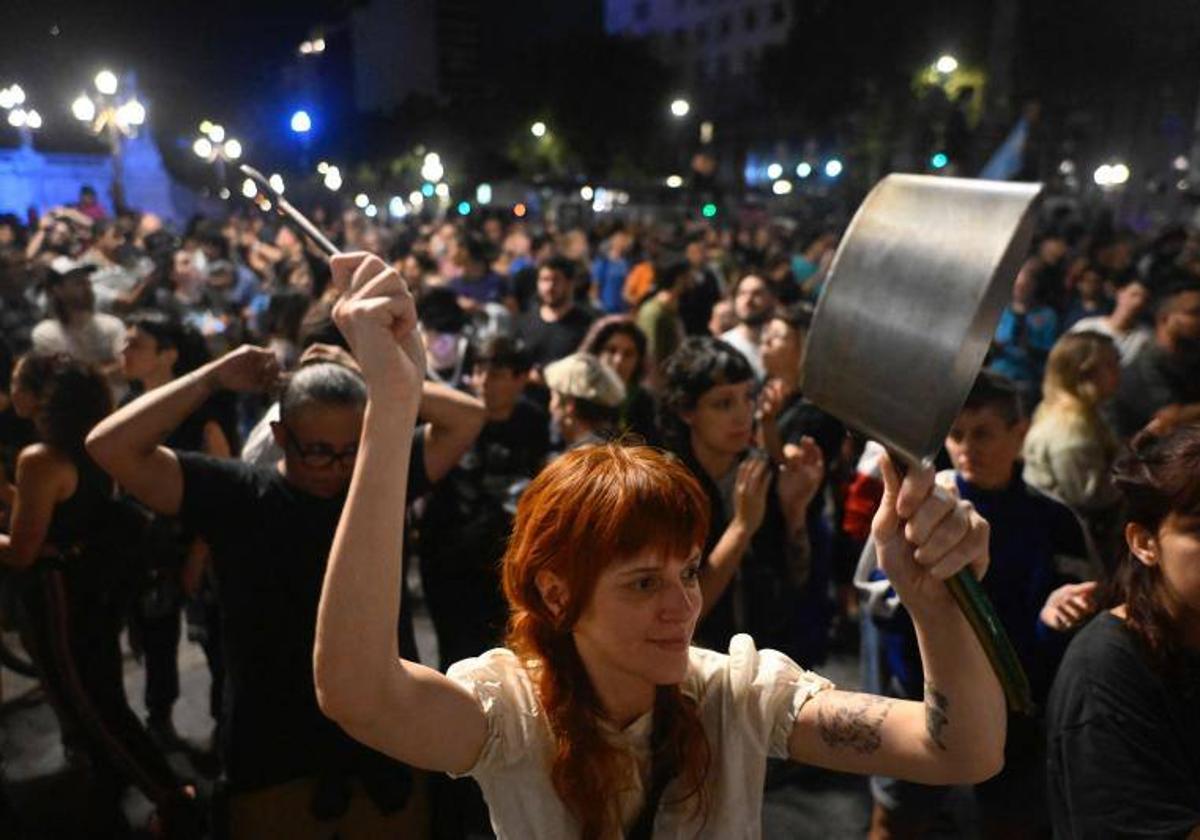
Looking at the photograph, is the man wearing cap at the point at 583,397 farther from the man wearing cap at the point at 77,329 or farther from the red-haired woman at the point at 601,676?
the man wearing cap at the point at 77,329

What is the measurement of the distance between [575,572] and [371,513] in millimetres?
463

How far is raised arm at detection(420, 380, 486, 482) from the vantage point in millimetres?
3201

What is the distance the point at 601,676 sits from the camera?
5.80ft

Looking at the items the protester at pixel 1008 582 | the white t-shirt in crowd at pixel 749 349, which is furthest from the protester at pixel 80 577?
Result: the white t-shirt in crowd at pixel 749 349

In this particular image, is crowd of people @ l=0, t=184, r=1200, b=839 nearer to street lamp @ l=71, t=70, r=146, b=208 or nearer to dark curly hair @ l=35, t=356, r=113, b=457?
dark curly hair @ l=35, t=356, r=113, b=457

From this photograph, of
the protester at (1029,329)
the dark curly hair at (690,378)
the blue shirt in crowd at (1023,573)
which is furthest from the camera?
the protester at (1029,329)

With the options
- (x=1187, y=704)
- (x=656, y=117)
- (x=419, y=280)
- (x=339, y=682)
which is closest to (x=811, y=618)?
(x=1187, y=704)

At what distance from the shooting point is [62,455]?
11.5 feet

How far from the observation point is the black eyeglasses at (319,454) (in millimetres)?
2662

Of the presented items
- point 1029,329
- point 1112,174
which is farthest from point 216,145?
point 1112,174

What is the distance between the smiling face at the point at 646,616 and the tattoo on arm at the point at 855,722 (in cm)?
29

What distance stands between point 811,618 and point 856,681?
143cm

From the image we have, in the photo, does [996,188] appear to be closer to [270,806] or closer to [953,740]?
[953,740]

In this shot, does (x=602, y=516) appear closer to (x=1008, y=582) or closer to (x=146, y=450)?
(x=146, y=450)
